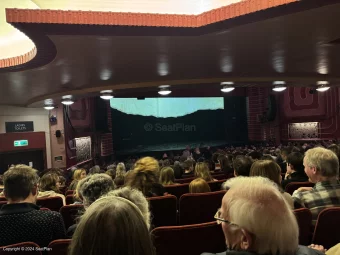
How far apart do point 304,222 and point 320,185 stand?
1.50 feet

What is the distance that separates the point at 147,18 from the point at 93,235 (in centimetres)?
192

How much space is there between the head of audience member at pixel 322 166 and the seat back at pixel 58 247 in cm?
188

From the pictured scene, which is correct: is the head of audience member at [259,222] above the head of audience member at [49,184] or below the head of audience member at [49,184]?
above

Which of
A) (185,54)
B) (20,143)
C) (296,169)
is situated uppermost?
(185,54)

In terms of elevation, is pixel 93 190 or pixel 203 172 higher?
pixel 93 190

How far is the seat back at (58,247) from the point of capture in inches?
63.1

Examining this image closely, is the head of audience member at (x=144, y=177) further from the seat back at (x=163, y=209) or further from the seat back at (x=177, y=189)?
the seat back at (x=177, y=189)

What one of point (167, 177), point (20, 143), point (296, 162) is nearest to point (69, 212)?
point (167, 177)

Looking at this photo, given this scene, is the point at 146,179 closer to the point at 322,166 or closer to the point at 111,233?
the point at 322,166

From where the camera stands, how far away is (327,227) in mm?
1972

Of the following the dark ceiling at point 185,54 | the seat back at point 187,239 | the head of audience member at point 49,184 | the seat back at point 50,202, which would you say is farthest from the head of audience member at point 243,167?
the head of audience member at point 49,184

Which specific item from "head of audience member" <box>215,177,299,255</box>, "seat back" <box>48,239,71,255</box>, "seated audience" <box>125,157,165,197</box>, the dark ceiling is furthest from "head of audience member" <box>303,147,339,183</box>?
"seat back" <box>48,239,71,255</box>

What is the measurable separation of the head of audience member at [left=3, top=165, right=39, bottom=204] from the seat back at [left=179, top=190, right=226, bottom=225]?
1.29 m

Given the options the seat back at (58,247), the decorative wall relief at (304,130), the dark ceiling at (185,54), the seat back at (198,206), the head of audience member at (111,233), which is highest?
the dark ceiling at (185,54)
